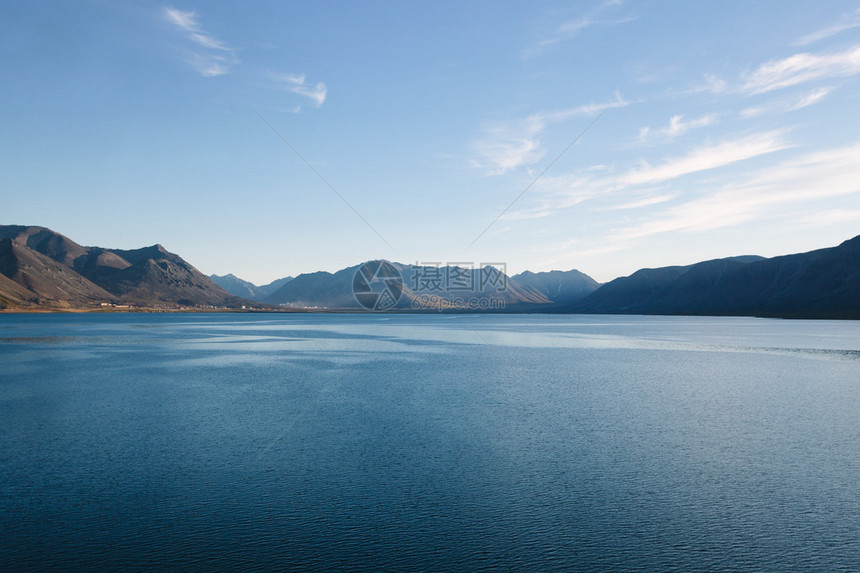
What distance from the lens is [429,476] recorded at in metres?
17.8

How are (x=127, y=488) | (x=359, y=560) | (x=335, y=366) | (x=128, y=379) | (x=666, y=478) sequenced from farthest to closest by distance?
1. (x=335, y=366)
2. (x=128, y=379)
3. (x=666, y=478)
4. (x=127, y=488)
5. (x=359, y=560)

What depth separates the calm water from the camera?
12.3 metres

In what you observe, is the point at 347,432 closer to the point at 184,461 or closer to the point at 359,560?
the point at 184,461

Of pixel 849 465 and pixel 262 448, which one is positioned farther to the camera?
pixel 262 448

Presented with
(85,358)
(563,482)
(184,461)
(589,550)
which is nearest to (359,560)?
(589,550)

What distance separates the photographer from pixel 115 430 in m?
24.0

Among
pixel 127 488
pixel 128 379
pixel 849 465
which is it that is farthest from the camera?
pixel 128 379

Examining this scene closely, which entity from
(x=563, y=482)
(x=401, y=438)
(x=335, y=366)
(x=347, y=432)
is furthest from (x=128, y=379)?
(x=563, y=482)

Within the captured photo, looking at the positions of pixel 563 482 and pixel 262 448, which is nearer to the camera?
pixel 563 482

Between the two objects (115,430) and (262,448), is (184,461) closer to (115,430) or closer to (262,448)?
(262,448)

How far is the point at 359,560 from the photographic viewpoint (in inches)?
466

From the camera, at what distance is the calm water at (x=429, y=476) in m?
12.3

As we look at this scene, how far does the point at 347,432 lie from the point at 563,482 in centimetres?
1063

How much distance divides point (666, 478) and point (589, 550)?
6706 millimetres
